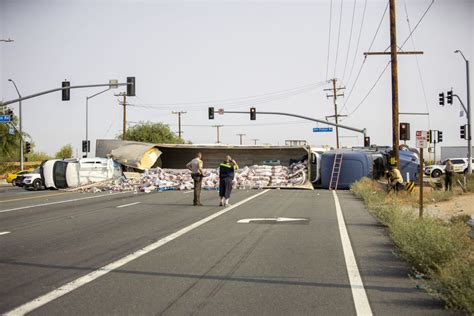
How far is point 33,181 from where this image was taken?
3488 cm

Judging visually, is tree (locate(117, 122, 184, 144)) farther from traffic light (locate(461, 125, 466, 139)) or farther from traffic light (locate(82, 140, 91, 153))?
traffic light (locate(461, 125, 466, 139))

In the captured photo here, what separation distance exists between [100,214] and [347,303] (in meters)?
11.5

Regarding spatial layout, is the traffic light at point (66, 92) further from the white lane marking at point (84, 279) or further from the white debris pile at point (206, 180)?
the white lane marking at point (84, 279)

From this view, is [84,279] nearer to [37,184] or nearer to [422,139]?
[422,139]

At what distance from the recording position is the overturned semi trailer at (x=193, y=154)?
1369 inches

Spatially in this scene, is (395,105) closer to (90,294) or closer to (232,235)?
(232,235)

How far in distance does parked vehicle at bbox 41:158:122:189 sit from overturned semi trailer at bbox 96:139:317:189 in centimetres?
136

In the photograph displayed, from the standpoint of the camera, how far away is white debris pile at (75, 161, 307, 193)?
105 feet

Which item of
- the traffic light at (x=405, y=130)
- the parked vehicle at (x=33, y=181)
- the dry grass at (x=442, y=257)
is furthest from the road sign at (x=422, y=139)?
the parked vehicle at (x=33, y=181)

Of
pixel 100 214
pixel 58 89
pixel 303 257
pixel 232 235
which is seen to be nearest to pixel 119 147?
pixel 58 89

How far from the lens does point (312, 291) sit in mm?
7008

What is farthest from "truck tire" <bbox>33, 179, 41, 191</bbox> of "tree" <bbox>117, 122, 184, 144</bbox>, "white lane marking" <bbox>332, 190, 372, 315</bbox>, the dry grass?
"tree" <bbox>117, 122, 184, 144</bbox>

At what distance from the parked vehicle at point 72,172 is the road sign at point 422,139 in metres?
22.7

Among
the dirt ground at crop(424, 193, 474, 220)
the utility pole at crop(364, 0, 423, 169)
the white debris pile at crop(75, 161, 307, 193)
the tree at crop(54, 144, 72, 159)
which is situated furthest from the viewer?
the tree at crop(54, 144, 72, 159)
